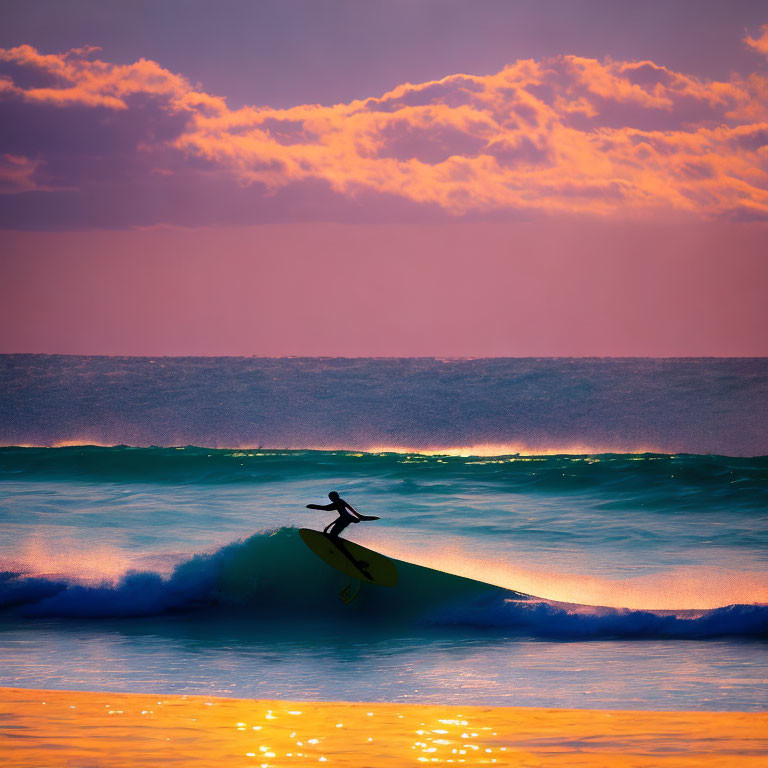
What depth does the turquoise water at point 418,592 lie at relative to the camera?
6.41 meters

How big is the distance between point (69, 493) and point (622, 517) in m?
9.62

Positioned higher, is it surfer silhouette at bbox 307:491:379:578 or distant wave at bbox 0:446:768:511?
distant wave at bbox 0:446:768:511

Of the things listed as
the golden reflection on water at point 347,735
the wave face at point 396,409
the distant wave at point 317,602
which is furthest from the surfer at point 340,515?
the wave face at point 396,409

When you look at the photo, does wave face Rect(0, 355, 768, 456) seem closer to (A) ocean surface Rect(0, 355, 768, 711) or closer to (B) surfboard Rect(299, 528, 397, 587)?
(A) ocean surface Rect(0, 355, 768, 711)

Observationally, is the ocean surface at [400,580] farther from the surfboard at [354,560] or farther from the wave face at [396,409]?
the wave face at [396,409]

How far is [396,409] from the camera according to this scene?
126 feet

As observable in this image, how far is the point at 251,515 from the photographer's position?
14.0 metres

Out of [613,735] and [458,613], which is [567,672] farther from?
[458,613]

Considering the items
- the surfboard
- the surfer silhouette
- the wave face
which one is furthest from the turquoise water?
the wave face

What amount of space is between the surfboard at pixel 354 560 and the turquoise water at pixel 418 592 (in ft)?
0.54

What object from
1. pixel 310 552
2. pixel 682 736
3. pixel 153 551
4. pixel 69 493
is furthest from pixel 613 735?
pixel 69 493

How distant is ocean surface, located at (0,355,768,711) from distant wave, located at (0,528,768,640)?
0.03 m

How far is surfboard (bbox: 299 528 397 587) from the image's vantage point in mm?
9602

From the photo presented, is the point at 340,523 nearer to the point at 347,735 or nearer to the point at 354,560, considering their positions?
the point at 354,560
